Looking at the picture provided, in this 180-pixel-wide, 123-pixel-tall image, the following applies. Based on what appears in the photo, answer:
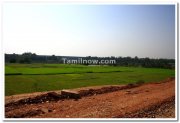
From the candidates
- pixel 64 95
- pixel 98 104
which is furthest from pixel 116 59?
pixel 64 95

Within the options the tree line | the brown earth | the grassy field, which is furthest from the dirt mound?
the tree line

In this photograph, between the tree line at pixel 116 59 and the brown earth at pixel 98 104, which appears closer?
the brown earth at pixel 98 104

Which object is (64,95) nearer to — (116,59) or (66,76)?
(66,76)

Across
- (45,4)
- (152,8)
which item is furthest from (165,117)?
(45,4)

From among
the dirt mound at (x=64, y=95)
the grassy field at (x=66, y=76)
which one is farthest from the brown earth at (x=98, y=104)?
the grassy field at (x=66, y=76)

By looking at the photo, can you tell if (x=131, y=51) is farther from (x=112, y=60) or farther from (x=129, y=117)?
(x=129, y=117)

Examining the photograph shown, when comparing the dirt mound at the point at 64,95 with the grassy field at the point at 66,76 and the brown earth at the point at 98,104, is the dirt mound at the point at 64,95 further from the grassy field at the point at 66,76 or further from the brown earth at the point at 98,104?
the grassy field at the point at 66,76

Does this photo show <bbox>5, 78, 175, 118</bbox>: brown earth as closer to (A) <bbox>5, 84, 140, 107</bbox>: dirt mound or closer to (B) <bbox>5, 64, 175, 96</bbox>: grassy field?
(A) <bbox>5, 84, 140, 107</bbox>: dirt mound
